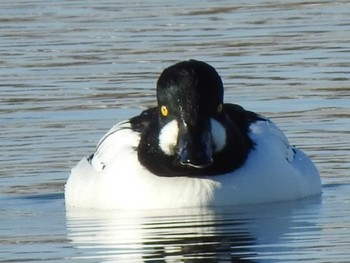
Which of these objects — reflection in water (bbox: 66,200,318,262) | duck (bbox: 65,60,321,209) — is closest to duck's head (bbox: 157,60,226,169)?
duck (bbox: 65,60,321,209)

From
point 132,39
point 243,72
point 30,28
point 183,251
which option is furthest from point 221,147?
point 30,28

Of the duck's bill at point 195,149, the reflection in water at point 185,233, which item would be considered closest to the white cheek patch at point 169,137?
the duck's bill at point 195,149

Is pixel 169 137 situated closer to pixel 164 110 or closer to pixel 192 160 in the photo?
pixel 164 110

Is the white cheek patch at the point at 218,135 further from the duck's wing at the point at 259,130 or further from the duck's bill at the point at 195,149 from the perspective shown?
the duck's wing at the point at 259,130

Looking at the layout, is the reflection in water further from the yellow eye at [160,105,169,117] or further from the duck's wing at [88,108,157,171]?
A: the yellow eye at [160,105,169,117]

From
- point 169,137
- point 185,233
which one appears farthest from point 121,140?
point 185,233

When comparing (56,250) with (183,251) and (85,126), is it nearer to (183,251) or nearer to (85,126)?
(183,251)

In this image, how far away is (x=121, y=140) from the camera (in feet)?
47.0

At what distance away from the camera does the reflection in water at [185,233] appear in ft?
38.0

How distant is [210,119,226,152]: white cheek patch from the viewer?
1340 centimetres

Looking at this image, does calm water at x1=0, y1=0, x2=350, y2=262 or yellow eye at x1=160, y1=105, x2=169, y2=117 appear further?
yellow eye at x1=160, y1=105, x2=169, y2=117

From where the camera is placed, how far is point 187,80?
13.2 meters

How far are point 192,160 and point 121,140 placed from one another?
4.65ft

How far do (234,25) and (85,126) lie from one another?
625cm
